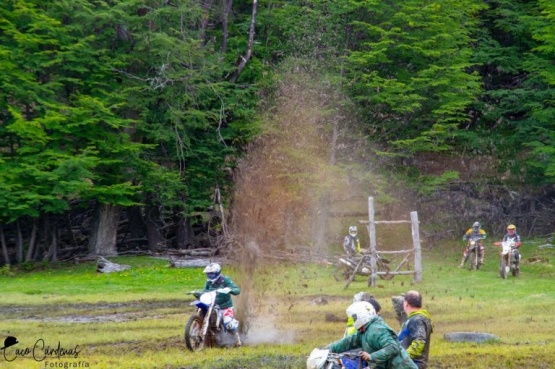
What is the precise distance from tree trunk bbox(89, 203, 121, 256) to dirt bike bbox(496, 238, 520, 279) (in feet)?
57.8

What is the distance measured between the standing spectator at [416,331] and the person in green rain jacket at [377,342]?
692 millimetres

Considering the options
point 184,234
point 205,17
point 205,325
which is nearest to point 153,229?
point 184,234

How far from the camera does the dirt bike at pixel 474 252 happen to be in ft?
112

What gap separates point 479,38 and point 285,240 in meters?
17.7

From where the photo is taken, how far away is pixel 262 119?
135 feet

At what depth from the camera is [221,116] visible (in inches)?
1623

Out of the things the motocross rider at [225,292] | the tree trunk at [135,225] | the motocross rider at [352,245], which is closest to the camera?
the motocross rider at [225,292]

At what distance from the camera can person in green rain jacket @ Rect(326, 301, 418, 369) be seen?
9688 millimetres

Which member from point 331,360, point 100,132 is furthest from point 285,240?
point 331,360

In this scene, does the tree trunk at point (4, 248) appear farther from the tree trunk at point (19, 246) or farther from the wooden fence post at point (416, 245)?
the wooden fence post at point (416, 245)

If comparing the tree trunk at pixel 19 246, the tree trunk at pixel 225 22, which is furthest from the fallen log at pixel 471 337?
the tree trunk at pixel 225 22

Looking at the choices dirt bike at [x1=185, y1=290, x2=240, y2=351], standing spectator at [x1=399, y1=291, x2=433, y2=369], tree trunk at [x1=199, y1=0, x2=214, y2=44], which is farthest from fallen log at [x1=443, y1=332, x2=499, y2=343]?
tree trunk at [x1=199, y1=0, x2=214, y2=44]

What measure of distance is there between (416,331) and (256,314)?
9.83 metres

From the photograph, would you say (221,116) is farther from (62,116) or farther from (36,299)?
(36,299)
